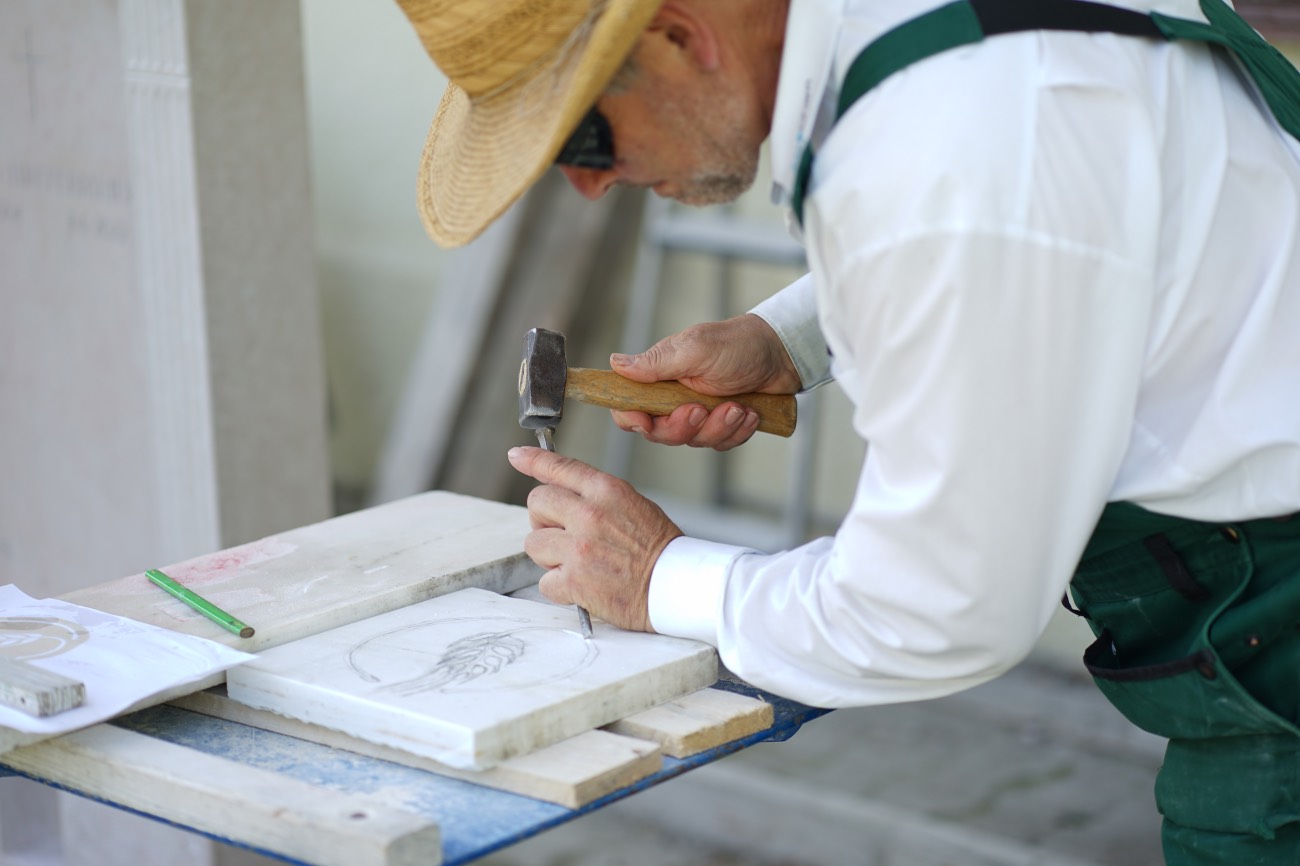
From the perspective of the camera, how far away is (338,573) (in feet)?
6.50

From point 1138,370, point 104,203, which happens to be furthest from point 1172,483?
point 104,203

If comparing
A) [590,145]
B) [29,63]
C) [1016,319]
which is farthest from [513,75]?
[29,63]

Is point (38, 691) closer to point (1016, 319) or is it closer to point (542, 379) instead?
point (542, 379)

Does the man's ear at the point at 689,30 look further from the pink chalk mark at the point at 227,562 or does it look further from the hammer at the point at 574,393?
the pink chalk mark at the point at 227,562

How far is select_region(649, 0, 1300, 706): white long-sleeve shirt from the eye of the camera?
1.35m

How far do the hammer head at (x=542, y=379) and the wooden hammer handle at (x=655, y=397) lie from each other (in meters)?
0.02

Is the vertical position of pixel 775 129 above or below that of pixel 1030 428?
above

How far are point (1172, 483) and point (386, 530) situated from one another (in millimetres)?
1129

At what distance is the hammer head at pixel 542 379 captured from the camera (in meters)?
1.96

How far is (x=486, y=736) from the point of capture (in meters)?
1.49

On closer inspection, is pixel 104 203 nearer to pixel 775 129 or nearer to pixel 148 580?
pixel 148 580

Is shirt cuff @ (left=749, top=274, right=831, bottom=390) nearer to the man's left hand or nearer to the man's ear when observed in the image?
the man's left hand

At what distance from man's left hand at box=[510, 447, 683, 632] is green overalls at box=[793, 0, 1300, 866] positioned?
52 cm

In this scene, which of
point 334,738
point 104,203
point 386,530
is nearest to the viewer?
point 334,738
